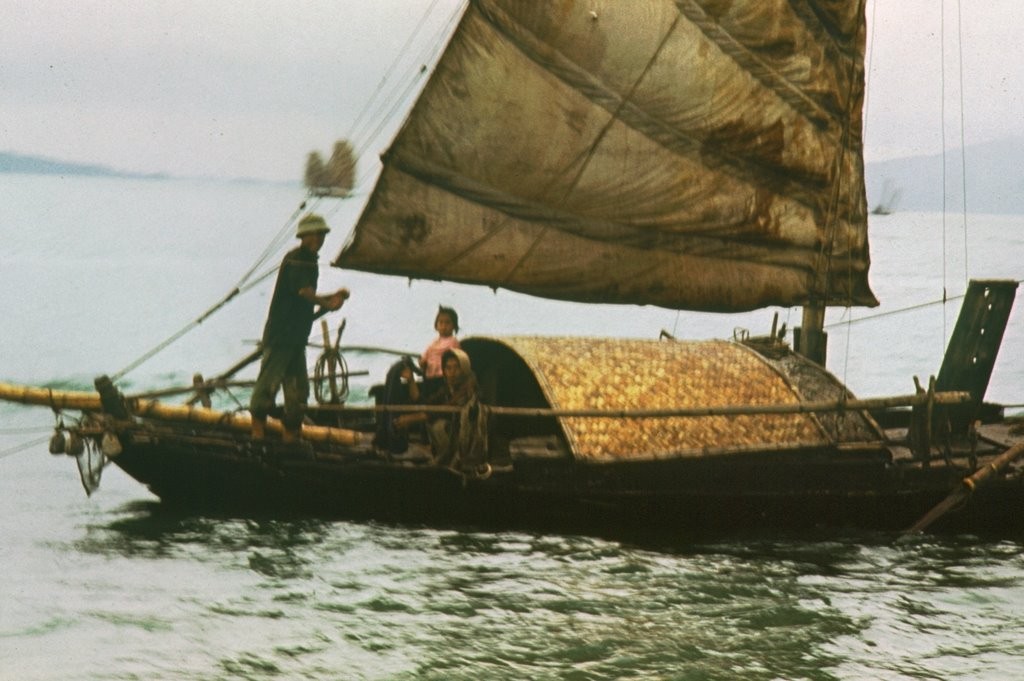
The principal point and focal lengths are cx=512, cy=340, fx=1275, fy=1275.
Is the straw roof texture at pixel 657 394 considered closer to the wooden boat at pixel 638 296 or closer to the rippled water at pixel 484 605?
the wooden boat at pixel 638 296

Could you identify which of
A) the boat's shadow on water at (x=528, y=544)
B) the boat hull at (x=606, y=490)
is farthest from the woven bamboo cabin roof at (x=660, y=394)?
the boat's shadow on water at (x=528, y=544)

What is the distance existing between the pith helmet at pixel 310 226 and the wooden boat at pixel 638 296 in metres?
1.20

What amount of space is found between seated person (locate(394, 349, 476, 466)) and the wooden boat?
165 millimetres

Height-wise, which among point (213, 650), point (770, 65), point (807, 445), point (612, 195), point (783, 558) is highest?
point (770, 65)

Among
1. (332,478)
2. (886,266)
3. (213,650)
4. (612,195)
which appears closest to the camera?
(213,650)

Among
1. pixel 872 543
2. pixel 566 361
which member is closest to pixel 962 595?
pixel 872 543

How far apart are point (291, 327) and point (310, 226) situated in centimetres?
95

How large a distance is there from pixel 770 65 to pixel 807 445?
4.55 m

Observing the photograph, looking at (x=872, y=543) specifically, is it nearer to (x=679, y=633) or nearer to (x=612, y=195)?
(x=679, y=633)

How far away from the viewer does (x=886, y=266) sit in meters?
59.1

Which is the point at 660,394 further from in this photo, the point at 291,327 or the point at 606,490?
the point at 291,327

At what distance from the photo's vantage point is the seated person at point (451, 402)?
456 inches

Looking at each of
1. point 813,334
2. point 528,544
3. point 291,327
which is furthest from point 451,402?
point 813,334

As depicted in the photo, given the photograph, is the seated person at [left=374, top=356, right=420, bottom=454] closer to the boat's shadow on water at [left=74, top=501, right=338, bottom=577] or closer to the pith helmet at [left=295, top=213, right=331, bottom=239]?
the boat's shadow on water at [left=74, top=501, right=338, bottom=577]
